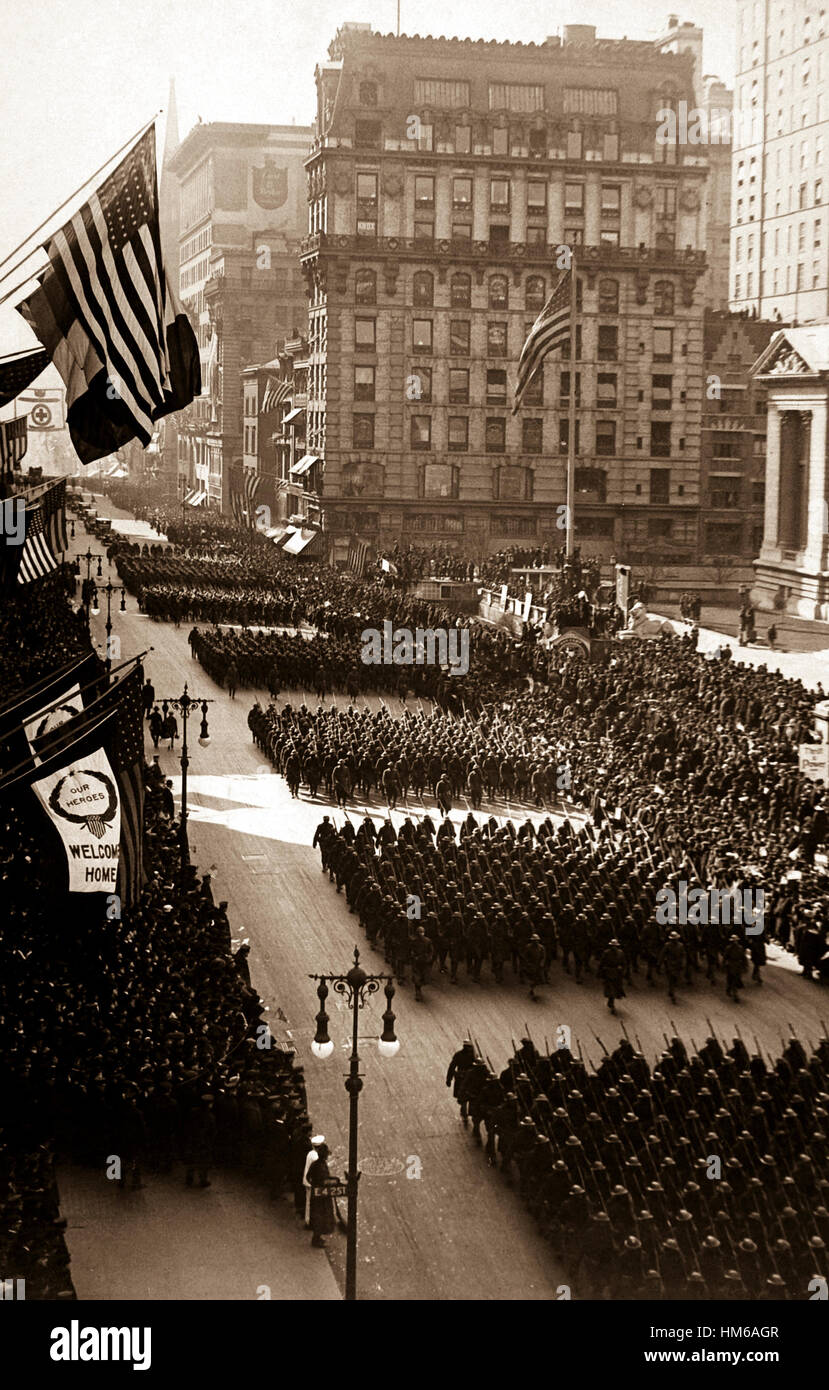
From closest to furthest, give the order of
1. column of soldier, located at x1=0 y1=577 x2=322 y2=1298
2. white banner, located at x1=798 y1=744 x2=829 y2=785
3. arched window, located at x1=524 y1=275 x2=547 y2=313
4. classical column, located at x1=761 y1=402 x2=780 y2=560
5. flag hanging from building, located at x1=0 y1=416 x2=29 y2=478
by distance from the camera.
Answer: column of soldier, located at x1=0 y1=577 x2=322 y2=1298
flag hanging from building, located at x1=0 y1=416 x2=29 y2=478
white banner, located at x1=798 y1=744 x2=829 y2=785
classical column, located at x1=761 y1=402 x2=780 y2=560
arched window, located at x1=524 y1=275 x2=547 y2=313

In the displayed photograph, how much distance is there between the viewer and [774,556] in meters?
75.2

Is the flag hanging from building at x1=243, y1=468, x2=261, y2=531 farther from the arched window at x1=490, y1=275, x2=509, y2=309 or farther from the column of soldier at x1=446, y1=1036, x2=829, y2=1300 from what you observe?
the column of soldier at x1=446, y1=1036, x2=829, y2=1300

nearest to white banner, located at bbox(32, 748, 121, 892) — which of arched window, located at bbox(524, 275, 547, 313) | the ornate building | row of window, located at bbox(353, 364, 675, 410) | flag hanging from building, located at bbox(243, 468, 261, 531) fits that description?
the ornate building

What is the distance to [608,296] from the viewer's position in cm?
9456

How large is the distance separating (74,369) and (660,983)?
1651cm

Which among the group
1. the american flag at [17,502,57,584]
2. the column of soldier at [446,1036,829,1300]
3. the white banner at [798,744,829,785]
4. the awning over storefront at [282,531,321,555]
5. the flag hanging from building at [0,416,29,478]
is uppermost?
the flag hanging from building at [0,416,29,478]

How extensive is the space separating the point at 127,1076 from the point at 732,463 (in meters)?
81.4

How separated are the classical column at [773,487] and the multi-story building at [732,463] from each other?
18465 mm

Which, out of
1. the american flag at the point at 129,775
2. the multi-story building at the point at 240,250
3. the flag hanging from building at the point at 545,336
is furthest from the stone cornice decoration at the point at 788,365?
the multi-story building at the point at 240,250

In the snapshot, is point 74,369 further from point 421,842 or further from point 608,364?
point 608,364

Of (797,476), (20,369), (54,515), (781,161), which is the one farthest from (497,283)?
(20,369)

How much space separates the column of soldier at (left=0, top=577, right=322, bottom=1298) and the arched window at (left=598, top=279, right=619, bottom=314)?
75.8 m

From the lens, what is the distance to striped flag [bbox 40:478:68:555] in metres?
37.3
